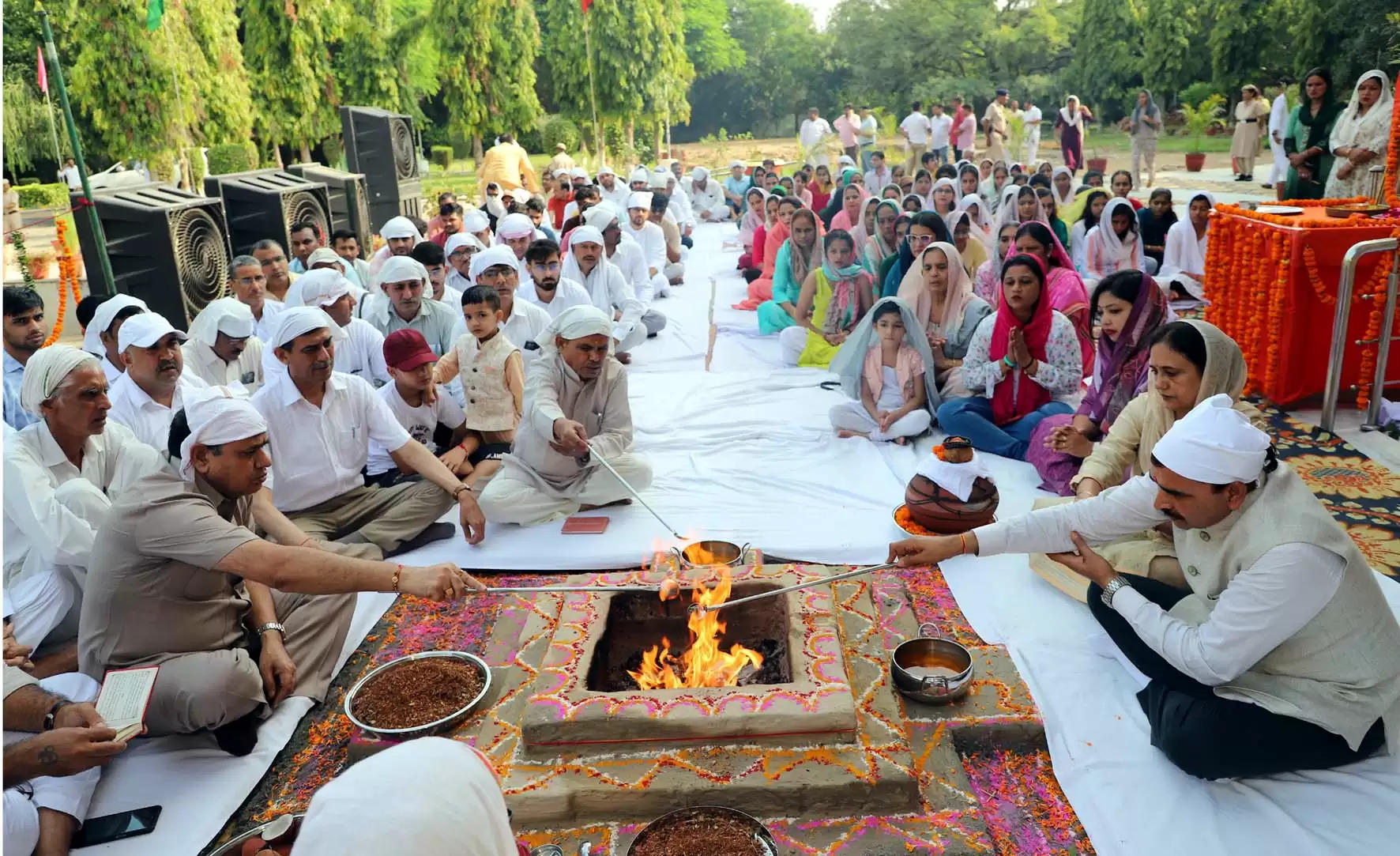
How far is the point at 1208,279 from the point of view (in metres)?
6.28

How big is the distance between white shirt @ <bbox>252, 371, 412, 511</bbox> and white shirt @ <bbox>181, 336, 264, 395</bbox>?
2.61 feet

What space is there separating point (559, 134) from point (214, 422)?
24659mm

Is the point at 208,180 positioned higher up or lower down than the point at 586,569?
higher up

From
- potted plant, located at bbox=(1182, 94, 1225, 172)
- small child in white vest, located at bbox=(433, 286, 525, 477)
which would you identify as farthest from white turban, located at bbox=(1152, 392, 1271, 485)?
potted plant, located at bbox=(1182, 94, 1225, 172)

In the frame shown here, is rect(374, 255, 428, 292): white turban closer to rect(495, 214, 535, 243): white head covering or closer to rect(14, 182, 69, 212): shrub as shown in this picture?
rect(495, 214, 535, 243): white head covering

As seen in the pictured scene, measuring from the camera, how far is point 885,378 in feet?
17.4

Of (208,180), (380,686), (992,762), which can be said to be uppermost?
(208,180)

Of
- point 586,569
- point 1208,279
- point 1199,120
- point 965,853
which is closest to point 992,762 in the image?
point 965,853

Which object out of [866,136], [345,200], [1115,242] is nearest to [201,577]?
[1115,242]

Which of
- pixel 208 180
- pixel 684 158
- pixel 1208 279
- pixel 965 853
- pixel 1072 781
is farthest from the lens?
Result: pixel 684 158

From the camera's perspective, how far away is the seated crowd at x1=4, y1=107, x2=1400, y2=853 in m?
2.46

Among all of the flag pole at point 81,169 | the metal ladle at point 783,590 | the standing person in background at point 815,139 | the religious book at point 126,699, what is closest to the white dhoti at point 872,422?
the metal ladle at point 783,590

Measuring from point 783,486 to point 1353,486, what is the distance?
2.56m

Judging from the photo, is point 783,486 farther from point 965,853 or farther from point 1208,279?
point 1208,279
